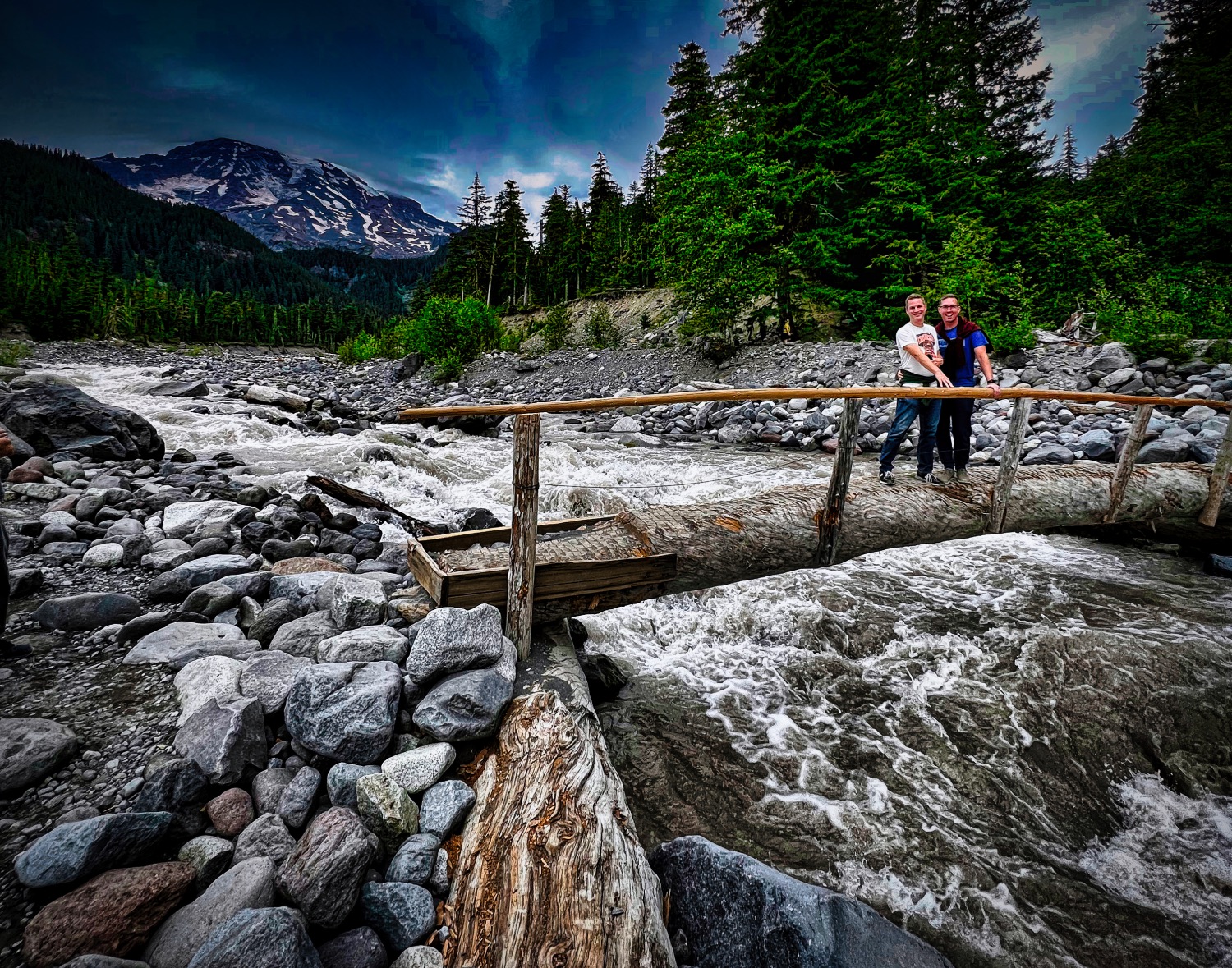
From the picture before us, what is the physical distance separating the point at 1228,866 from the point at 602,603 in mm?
3562

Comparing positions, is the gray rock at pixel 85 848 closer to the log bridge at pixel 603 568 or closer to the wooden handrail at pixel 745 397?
the log bridge at pixel 603 568

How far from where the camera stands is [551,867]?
1.79m

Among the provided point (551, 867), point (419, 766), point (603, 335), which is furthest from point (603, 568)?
point (603, 335)

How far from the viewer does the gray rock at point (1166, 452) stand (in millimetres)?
6949

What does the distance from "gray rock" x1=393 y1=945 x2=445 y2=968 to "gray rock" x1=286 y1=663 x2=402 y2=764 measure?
74 centimetres

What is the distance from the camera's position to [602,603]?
11.3ft

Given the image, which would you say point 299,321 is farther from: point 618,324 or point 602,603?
point 602,603

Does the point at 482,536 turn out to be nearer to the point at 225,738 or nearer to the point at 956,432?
the point at 225,738

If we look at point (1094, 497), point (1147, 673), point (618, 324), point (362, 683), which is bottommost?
point (1147, 673)

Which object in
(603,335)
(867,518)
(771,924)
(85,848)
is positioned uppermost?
(603,335)

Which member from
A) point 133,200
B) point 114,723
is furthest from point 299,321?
point 133,200

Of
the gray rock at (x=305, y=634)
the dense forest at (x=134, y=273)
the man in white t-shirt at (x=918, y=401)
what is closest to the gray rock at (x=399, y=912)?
the gray rock at (x=305, y=634)

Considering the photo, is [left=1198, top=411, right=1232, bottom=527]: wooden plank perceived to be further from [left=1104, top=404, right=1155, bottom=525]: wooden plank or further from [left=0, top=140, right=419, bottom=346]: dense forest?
[left=0, top=140, right=419, bottom=346]: dense forest

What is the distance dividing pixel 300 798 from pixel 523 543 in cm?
151
